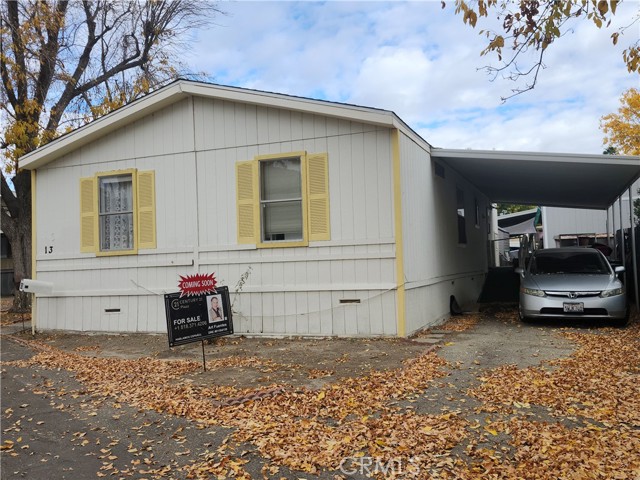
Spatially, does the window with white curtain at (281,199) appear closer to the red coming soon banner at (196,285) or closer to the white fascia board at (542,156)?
the red coming soon banner at (196,285)

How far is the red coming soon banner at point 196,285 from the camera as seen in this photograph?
22.7 ft

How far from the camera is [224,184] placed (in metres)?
9.38

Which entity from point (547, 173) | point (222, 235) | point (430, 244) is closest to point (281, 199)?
point (222, 235)

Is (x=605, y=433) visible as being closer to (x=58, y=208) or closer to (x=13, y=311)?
(x=58, y=208)

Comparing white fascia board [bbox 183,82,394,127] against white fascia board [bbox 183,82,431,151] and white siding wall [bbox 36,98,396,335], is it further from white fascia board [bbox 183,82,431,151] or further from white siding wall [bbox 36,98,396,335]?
white siding wall [bbox 36,98,396,335]

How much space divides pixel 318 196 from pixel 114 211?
426 cm

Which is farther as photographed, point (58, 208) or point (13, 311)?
point (13, 311)

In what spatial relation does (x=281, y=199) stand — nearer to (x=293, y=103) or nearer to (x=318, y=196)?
(x=318, y=196)

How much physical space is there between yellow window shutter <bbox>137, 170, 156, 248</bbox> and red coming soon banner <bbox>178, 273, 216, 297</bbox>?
3.17 meters

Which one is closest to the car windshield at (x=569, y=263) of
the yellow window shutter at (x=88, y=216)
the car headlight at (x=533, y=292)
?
the car headlight at (x=533, y=292)

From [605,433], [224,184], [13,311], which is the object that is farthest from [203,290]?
[13,311]

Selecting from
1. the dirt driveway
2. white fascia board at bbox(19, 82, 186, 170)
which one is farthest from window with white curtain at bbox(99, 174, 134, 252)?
the dirt driveway

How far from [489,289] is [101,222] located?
35.5ft

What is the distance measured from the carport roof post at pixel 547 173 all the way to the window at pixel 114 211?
579 centimetres
